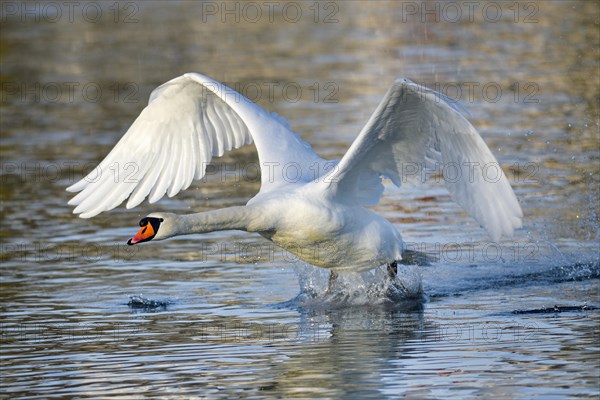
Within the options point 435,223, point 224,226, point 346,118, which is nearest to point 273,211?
point 224,226

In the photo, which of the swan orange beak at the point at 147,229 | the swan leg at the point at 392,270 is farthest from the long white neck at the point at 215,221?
the swan leg at the point at 392,270

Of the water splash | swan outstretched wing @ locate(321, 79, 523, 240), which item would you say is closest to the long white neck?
swan outstretched wing @ locate(321, 79, 523, 240)

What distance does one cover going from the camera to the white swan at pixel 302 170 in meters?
10.6

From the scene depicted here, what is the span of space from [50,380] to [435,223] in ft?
20.9

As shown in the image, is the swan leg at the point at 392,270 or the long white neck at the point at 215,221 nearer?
the long white neck at the point at 215,221

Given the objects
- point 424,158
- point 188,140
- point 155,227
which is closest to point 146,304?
point 188,140

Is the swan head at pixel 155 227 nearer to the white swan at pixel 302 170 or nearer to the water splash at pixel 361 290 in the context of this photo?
the white swan at pixel 302 170

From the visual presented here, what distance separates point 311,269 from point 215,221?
244 cm

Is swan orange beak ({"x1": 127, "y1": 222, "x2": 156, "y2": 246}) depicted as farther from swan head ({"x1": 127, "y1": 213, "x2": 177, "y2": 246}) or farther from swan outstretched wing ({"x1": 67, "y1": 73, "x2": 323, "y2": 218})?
swan outstretched wing ({"x1": 67, "y1": 73, "x2": 323, "y2": 218})

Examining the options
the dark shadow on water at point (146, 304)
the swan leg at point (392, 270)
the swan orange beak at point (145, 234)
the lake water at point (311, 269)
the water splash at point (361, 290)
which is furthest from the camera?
the swan leg at point (392, 270)

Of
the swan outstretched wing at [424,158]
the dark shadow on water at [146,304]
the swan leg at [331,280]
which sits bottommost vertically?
the dark shadow on water at [146,304]

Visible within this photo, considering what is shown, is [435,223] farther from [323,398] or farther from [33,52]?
[33,52]

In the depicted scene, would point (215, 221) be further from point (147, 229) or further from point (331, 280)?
point (331, 280)

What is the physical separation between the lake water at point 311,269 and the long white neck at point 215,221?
0.92 m
